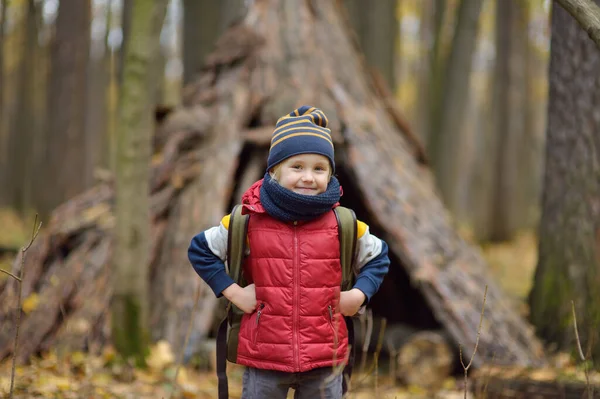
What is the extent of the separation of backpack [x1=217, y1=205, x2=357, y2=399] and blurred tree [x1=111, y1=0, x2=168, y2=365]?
2.08 metres

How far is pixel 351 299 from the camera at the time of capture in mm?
2502

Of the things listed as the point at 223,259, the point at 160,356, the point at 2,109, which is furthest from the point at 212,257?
the point at 2,109

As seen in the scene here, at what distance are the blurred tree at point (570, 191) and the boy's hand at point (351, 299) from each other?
3.30m

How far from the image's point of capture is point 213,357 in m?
4.81

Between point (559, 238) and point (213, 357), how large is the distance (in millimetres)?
3243

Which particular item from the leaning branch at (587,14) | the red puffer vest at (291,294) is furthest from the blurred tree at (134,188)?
the leaning branch at (587,14)

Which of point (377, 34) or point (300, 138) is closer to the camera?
point (300, 138)

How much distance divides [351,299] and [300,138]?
2.30 feet

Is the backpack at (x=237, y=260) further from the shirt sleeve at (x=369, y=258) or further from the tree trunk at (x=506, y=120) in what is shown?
the tree trunk at (x=506, y=120)

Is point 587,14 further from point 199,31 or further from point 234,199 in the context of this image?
point 199,31

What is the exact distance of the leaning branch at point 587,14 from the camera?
2504 mm

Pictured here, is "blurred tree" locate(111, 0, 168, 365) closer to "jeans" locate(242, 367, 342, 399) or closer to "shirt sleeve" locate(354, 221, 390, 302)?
"jeans" locate(242, 367, 342, 399)

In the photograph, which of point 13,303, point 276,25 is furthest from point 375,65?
point 13,303

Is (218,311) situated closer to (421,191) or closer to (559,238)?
(421,191)
